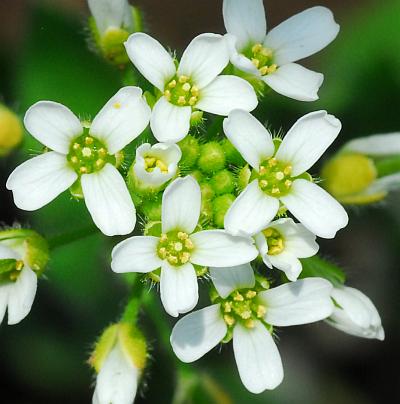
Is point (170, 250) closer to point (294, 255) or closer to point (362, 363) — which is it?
point (294, 255)

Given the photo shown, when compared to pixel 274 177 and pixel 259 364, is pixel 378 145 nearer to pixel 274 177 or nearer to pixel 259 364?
pixel 274 177

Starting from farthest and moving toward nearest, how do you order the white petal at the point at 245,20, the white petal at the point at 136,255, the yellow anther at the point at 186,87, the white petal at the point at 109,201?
the white petal at the point at 245,20, the yellow anther at the point at 186,87, the white petal at the point at 109,201, the white petal at the point at 136,255

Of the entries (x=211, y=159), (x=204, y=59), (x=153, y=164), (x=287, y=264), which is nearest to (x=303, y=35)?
(x=204, y=59)

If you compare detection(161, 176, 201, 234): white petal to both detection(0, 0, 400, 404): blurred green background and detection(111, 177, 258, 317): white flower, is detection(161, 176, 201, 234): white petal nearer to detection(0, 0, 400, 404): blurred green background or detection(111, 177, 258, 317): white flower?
detection(111, 177, 258, 317): white flower

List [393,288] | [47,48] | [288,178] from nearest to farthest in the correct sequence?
[288,178]
[47,48]
[393,288]

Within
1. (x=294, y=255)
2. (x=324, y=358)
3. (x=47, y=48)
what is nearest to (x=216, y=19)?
(x=47, y=48)

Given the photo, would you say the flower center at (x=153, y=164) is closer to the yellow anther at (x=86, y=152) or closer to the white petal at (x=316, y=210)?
the yellow anther at (x=86, y=152)

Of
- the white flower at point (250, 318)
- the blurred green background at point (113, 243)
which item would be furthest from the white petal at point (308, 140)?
the blurred green background at point (113, 243)
